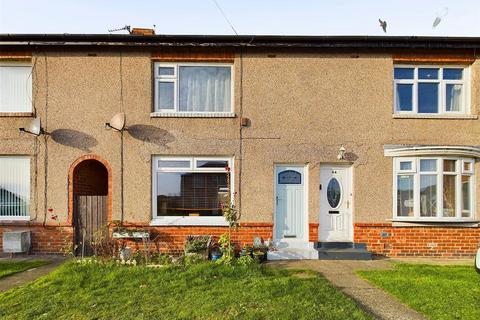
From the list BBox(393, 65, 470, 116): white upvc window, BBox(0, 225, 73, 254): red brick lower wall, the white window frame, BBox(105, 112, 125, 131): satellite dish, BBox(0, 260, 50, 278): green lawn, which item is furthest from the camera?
BBox(393, 65, 470, 116): white upvc window

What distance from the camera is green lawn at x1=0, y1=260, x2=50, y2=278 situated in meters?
7.68

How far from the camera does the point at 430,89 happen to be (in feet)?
32.4

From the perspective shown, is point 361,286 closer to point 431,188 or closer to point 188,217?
point 431,188

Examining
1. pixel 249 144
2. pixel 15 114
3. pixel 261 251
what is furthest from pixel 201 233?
pixel 15 114

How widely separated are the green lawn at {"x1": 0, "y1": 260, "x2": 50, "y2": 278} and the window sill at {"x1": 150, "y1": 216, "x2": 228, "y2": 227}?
2.57 metres

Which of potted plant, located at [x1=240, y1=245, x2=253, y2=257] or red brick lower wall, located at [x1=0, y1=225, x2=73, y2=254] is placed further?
red brick lower wall, located at [x1=0, y1=225, x2=73, y2=254]

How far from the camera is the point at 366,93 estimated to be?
31.7 ft

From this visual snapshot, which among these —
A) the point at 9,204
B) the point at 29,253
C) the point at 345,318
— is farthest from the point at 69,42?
the point at 345,318

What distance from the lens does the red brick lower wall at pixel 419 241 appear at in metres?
9.46

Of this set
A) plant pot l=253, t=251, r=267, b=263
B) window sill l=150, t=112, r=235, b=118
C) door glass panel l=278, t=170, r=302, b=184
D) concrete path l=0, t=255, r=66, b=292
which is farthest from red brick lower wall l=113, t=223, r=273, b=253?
window sill l=150, t=112, r=235, b=118

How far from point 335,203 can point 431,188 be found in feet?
7.49

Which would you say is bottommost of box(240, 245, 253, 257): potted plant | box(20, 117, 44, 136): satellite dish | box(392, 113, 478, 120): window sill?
box(240, 245, 253, 257): potted plant

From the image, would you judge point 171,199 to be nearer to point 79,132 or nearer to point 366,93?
point 79,132

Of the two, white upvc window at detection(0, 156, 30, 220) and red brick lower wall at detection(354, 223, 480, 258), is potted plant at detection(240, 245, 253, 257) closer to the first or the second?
red brick lower wall at detection(354, 223, 480, 258)
